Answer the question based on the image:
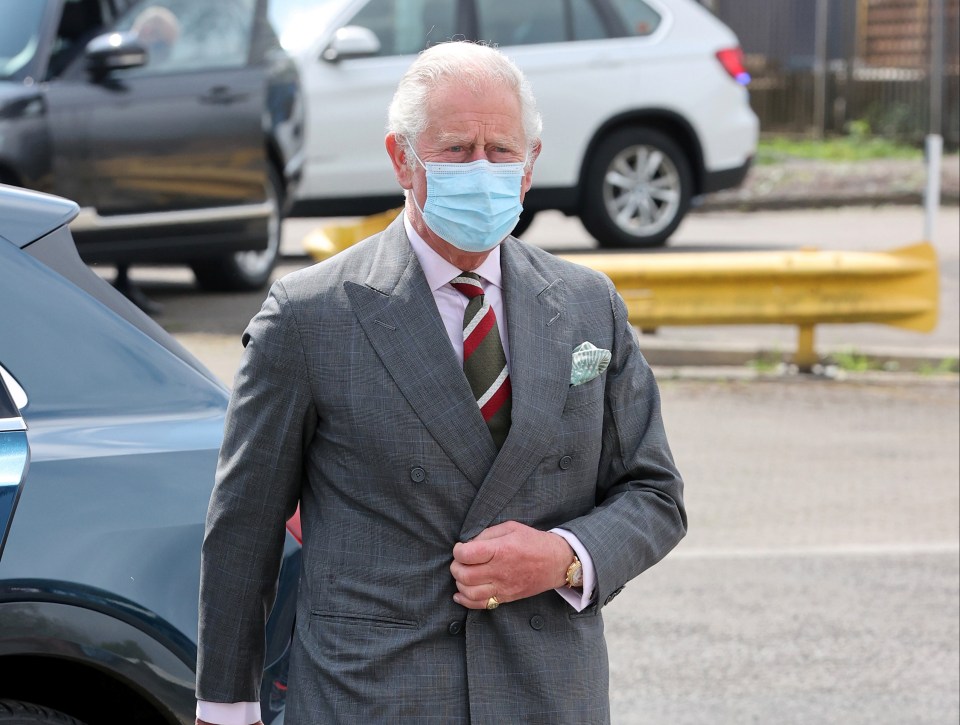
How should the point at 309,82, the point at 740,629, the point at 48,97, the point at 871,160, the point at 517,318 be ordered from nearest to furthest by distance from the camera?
the point at 517,318
the point at 740,629
the point at 48,97
the point at 309,82
the point at 871,160

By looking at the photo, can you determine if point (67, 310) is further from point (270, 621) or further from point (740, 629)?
point (740, 629)

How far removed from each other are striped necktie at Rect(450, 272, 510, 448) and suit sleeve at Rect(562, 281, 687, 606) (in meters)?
0.18

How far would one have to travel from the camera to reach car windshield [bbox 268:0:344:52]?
11789 mm

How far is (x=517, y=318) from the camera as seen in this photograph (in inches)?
98.3

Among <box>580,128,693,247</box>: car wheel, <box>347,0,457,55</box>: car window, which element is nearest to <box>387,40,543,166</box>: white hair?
<box>347,0,457,55</box>: car window

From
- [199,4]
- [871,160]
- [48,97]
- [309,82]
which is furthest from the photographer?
[871,160]

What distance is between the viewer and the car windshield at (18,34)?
30.8 ft

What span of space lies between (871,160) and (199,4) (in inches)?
462

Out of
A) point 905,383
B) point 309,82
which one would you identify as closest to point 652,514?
point 905,383

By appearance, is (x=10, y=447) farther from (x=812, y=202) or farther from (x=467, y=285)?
(x=812, y=202)

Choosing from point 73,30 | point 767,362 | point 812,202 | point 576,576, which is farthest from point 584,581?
point 812,202

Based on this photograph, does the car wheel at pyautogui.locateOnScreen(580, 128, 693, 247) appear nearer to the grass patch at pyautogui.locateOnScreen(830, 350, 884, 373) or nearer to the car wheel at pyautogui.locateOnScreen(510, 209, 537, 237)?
the car wheel at pyautogui.locateOnScreen(510, 209, 537, 237)

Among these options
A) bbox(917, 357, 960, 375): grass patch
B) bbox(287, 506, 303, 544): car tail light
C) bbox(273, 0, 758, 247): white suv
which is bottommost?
bbox(917, 357, 960, 375): grass patch

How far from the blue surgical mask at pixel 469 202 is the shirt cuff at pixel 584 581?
455mm
